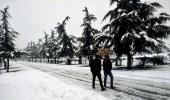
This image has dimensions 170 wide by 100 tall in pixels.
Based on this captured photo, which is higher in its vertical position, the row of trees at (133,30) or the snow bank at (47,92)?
the row of trees at (133,30)

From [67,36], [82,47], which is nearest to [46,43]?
[67,36]

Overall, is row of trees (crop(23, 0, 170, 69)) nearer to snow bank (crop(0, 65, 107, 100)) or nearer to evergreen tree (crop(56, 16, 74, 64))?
snow bank (crop(0, 65, 107, 100))

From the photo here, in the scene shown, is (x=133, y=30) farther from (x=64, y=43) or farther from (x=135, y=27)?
(x=64, y=43)

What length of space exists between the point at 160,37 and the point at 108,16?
6.33 metres

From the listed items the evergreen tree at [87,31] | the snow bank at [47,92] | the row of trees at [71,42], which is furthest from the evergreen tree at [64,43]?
the snow bank at [47,92]

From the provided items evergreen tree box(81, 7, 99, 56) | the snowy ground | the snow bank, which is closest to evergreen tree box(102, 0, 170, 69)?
the snowy ground

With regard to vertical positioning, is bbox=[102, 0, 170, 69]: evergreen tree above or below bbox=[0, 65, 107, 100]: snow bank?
above

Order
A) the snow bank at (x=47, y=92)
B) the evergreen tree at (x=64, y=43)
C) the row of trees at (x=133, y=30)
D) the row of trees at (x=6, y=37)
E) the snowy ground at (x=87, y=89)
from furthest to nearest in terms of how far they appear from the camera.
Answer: the evergreen tree at (x=64, y=43) → the row of trees at (x=6, y=37) → the row of trees at (x=133, y=30) → the snow bank at (x=47, y=92) → the snowy ground at (x=87, y=89)

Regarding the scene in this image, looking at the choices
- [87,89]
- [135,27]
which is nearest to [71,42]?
[135,27]

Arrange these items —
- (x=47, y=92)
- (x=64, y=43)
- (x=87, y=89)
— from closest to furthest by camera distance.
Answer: (x=47, y=92), (x=87, y=89), (x=64, y=43)

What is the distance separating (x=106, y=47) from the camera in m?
22.5

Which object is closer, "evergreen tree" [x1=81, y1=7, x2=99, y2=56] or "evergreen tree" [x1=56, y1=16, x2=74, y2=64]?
"evergreen tree" [x1=81, y1=7, x2=99, y2=56]

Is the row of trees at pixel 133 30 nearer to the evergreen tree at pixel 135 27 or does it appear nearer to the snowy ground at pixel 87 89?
the evergreen tree at pixel 135 27

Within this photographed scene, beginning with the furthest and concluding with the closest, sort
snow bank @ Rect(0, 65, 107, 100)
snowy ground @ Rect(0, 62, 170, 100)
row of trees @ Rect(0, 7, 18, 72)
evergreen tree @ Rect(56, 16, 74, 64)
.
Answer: evergreen tree @ Rect(56, 16, 74, 64), row of trees @ Rect(0, 7, 18, 72), snow bank @ Rect(0, 65, 107, 100), snowy ground @ Rect(0, 62, 170, 100)
